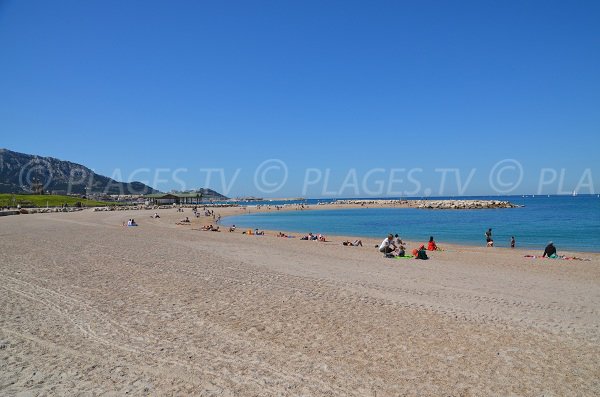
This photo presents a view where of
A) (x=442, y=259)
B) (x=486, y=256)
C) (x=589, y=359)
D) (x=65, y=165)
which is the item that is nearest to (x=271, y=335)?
(x=589, y=359)

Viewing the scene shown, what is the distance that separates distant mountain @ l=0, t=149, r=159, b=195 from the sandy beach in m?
124

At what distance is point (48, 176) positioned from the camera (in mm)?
155125

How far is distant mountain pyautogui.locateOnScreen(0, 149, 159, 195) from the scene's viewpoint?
12880 centimetres

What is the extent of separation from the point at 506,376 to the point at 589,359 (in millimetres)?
1654
